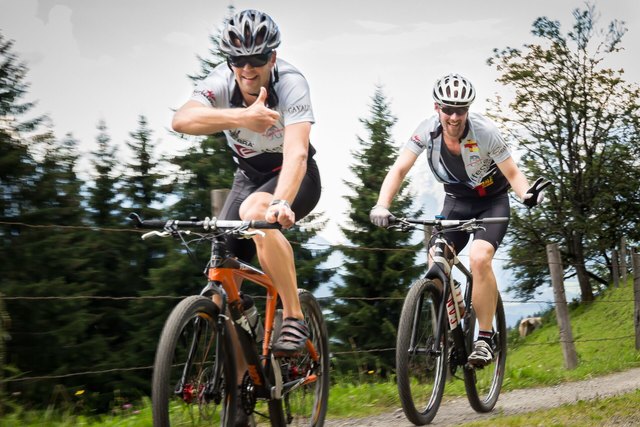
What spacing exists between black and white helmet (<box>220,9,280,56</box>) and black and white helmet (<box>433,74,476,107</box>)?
198cm

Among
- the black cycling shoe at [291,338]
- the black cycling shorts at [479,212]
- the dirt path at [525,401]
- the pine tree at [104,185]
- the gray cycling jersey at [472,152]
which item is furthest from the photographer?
the pine tree at [104,185]

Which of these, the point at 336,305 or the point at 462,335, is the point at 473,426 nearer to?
the point at 462,335

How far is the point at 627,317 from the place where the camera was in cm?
2541

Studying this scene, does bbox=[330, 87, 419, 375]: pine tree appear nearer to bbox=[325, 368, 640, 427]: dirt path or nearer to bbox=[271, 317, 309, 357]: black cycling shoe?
bbox=[325, 368, 640, 427]: dirt path

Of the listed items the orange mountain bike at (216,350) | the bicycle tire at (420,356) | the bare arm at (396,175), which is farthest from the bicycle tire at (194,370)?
the bare arm at (396,175)

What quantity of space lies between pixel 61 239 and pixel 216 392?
35.9ft

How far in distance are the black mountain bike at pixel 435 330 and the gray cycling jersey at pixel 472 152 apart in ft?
1.37

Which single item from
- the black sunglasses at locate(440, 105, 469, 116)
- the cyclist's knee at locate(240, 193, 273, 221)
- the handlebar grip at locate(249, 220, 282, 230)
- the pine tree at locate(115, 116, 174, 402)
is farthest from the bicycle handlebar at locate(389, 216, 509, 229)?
the pine tree at locate(115, 116, 174, 402)

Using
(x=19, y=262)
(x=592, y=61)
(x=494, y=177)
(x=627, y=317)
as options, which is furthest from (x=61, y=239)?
(x=592, y=61)

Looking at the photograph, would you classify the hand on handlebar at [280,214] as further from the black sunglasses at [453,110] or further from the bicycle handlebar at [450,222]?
the black sunglasses at [453,110]

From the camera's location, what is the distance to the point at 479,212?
6.52 metres

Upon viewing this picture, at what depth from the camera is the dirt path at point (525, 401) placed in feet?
19.8

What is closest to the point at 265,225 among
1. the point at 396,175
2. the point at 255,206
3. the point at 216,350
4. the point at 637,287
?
the point at 255,206

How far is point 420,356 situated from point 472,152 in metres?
1.45
